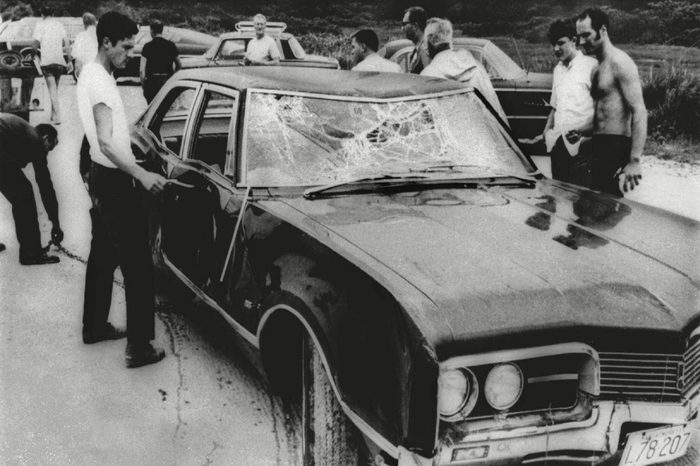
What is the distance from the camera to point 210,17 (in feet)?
47.3

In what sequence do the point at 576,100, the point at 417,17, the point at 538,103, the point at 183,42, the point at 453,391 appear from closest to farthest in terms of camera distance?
the point at 453,391 → the point at 576,100 → the point at 417,17 → the point at 538,103 → the point at 183,42

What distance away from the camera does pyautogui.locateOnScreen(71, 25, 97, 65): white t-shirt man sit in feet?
32.6

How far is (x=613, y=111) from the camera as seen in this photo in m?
4.56

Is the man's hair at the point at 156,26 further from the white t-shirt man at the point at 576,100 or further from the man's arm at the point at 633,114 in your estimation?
the man's arm at the point at 633,114

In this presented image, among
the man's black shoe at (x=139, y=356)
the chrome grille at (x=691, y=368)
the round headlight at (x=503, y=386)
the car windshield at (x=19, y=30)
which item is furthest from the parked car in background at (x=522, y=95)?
the car windshield at (x=19, y=30)

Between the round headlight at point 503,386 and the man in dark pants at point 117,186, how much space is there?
6.46ft

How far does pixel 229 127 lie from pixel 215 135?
3.21ft

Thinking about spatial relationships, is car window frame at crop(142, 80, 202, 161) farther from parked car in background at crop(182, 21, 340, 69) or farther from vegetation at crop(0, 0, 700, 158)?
Result: parked car in background at crop(182, 21, 340, 69)

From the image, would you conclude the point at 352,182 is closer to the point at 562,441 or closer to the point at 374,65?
the point at 562,441

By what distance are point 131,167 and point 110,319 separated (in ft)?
4.40

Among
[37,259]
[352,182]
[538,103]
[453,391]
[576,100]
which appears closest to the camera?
[453,391]

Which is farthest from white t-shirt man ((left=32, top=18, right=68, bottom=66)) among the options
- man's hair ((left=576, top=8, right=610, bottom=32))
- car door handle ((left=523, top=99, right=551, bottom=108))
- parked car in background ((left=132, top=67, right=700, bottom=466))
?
man's hair ((left=576, top=8, right=610, bottom=32))

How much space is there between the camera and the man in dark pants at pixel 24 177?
16.5 feet

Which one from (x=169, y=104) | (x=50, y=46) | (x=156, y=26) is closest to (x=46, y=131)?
(x=169, y=104)
